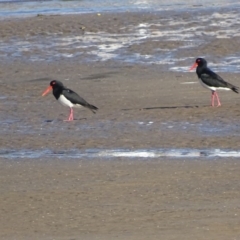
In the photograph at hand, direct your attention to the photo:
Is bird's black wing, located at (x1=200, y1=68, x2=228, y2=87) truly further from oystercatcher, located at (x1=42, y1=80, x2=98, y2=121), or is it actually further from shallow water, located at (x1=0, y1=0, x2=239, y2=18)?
shallow water, located at (x1=0, y1=0, x2=239, y2=18)

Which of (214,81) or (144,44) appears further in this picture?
(144,44)

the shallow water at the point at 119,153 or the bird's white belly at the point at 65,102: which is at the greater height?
the shallow water at the point at 119,153

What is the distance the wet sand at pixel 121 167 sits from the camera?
24.9 ft

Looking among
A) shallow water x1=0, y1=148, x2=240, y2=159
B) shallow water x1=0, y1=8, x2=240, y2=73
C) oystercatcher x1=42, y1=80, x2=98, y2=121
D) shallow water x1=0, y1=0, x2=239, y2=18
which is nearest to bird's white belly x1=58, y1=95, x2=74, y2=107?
oystercatcher x1=42, y1=80, x2=98, y2=121

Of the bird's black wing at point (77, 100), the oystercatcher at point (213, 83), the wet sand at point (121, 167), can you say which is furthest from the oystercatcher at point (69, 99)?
the oystercatcher at point (213, 83)

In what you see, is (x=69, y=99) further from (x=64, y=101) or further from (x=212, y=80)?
(x=212, y=80)

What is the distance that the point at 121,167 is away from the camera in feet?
32.0

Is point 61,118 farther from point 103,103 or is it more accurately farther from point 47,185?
point 47,185

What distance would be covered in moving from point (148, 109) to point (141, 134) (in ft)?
5.50

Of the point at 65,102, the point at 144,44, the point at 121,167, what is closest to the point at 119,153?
the point at 121,167

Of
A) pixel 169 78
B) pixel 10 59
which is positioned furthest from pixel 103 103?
pixel 10 59

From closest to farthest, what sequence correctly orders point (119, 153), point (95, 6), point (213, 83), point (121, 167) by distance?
1. point (121, 167)
2. point (119, 153)
3. point (213, 83)
4. point (95, 6)

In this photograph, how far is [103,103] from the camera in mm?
13758

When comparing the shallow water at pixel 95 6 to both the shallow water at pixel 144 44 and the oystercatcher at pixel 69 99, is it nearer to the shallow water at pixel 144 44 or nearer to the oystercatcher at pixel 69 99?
the shallow water at pixel 144 44
